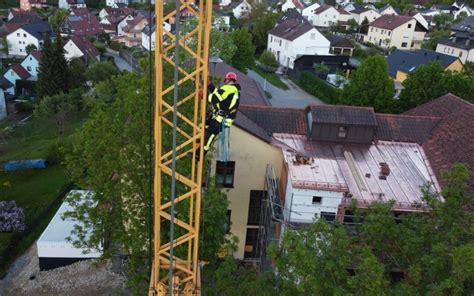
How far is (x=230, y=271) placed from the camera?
39.1 ft

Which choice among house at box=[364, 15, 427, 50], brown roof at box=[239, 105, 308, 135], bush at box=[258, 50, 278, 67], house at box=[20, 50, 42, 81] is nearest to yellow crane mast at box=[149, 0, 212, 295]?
brown roof at box=[239, 105, 308, 135]

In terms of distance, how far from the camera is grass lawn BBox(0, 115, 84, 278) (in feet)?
76.9

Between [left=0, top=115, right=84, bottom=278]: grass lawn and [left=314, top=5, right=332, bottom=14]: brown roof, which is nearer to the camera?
[left=0, top=115, right=84, bottom=278]: grass lawn

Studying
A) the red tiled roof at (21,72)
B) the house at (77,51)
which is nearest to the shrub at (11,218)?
the red tiled roof at (21,72)

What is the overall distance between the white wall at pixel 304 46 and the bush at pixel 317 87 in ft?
23.8

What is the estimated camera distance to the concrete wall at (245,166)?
59.0 ft

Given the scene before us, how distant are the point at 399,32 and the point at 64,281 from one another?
238ft

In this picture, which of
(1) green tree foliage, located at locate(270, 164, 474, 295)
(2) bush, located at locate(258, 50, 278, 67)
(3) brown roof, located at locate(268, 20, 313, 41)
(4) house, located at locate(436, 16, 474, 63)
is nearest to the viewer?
(1) green tree foliage, located at locate(270, 164, 474, 295)

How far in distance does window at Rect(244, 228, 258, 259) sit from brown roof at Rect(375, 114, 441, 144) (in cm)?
728

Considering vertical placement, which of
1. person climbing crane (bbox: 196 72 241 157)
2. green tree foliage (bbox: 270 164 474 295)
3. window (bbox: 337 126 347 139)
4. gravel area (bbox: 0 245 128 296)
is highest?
person climbing crane (bbox: 196 72 241 157)

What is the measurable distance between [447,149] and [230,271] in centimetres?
1203

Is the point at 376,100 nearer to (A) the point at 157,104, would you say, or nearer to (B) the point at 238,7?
(A) the point at 157,104

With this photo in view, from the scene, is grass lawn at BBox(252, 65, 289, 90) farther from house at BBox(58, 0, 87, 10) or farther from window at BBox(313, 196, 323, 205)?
house at BBox(58, 0, 87, 10)

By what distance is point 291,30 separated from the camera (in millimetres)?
65312
